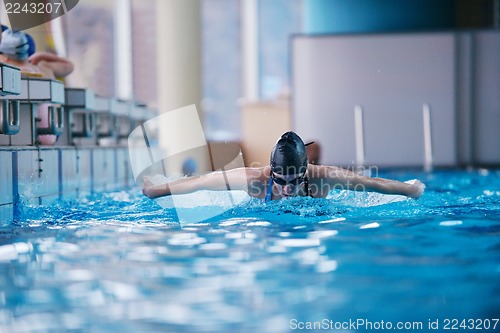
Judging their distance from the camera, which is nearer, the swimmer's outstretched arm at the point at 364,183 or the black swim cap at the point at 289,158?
the black swim cap at the point at 289,158

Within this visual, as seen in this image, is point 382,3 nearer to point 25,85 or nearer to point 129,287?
point 25,85

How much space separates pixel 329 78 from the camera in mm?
14492

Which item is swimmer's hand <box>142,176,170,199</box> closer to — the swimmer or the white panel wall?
the swimmer

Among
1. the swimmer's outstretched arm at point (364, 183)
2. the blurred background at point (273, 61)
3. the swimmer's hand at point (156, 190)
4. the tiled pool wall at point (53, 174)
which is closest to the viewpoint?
the swimmer's outstretched arm at point (364, 183)

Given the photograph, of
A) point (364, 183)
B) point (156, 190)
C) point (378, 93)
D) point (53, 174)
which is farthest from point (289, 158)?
point (378, 93)

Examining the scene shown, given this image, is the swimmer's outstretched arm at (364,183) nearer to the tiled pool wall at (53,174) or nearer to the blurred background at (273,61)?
the tiled pool wall at (53,174)

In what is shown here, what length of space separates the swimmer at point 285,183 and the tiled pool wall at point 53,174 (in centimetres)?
132

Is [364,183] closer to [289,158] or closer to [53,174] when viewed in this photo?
[289,158]

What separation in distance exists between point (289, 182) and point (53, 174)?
136 inches

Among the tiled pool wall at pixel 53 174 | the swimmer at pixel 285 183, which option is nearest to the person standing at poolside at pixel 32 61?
the tiled pool wall at pixel 53 174

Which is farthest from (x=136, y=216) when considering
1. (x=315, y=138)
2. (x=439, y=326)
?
(x=315, y=138)

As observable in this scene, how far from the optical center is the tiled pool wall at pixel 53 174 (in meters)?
6.62

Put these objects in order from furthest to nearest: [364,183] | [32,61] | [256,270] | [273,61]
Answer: [273,61], [32,61], [364,183], [256,270]

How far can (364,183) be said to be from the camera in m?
6.01
